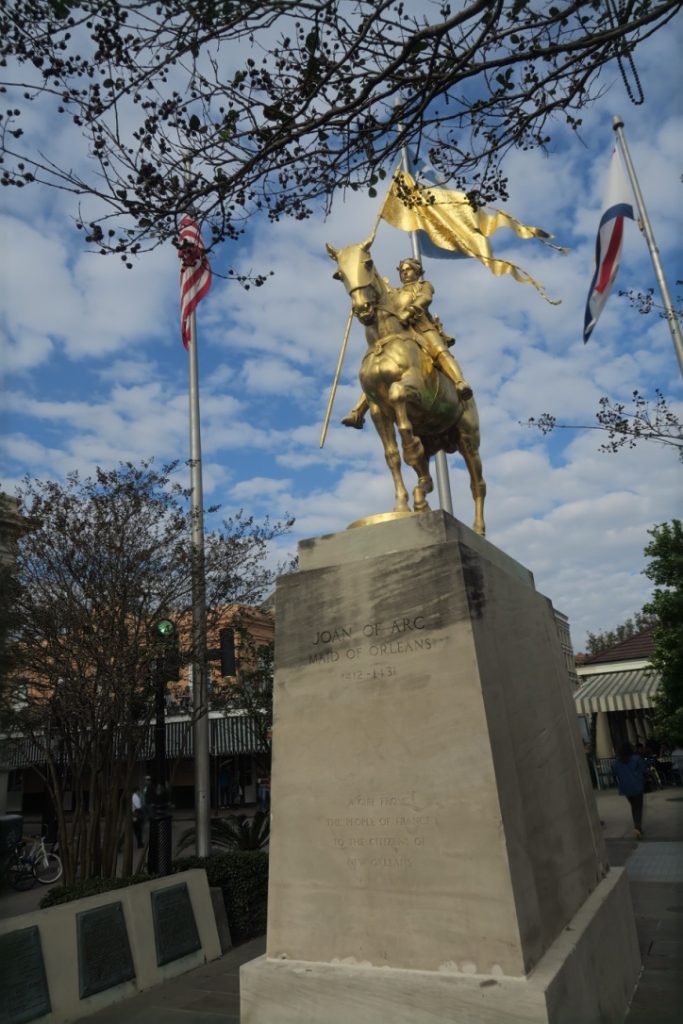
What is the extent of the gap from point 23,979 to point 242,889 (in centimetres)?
339

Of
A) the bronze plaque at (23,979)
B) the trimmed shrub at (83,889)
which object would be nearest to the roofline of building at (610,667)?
the trimmed shrub at (83,889)

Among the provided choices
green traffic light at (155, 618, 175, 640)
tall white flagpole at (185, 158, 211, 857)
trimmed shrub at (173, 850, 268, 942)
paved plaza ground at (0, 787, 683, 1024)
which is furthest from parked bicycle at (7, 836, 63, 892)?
paved plaza ground at (0, 787, 683, 1024)

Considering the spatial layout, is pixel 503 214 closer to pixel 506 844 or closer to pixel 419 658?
pixel 419 658

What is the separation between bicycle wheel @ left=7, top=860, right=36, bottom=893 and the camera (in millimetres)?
14773

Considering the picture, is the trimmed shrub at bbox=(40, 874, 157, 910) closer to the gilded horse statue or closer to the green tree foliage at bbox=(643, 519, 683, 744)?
the gilded horse statue

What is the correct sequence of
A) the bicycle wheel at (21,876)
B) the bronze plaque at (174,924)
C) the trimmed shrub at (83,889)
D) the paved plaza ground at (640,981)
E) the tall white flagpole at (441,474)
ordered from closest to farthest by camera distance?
the paved plaza ground at (640,981)
the bronze plaque at (174,924)
the trimmed shrub at (83,889)
the tall white flagpole at (441,474)
the bicycle wheel at (21,876)

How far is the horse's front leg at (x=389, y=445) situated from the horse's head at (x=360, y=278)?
0.80 metres

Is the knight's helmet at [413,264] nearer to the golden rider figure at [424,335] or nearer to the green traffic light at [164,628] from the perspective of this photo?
the golden rider figure at [424,335]

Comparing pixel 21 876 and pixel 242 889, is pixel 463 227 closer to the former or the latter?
pixel 242 889

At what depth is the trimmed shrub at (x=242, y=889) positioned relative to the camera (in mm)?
8211

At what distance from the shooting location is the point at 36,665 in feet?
33.2

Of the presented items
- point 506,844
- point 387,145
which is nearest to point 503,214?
point 387,145

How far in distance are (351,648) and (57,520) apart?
730cm

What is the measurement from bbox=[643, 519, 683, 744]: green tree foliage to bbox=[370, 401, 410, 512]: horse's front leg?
14.2 metres
